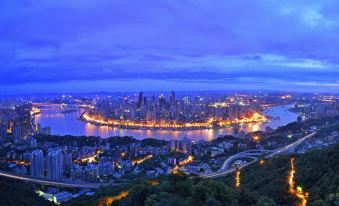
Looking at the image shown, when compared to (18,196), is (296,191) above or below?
above

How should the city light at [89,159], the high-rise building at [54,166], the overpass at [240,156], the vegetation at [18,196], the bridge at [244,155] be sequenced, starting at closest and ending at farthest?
the vegetation at [18,196] < the bridge at [244,155] < the overpass at [240,156] < the high-rise building at [54,166] < the city light at [89,159]

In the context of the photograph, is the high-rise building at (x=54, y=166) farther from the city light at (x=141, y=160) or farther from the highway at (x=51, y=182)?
the city light at (x=141, y=160)

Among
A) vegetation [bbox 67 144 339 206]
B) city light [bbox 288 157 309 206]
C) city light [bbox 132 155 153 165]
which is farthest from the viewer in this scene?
city light [bbox 132 155 153 165]

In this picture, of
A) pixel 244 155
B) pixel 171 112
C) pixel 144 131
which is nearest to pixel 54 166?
pixel 244 155

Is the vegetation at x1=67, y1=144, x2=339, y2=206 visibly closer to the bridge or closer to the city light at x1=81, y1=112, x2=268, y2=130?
the bridge

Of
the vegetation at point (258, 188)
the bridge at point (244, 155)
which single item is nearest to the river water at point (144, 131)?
the bridge at point (244, 155)

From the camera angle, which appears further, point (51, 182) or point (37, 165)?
point (37, 165)

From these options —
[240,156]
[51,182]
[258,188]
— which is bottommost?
[51,182]

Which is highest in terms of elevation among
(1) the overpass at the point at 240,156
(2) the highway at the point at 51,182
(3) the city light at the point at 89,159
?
(1) the overpass at the point at 240,156

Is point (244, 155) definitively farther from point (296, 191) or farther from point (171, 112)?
point (171, 112)

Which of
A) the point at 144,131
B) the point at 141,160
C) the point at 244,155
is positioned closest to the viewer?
the point at 244,155

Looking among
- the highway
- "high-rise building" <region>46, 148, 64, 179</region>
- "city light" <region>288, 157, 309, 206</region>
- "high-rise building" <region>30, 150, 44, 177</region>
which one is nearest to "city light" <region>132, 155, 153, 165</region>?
"high-rise building" <region>46, 148, 64, 179</region>
